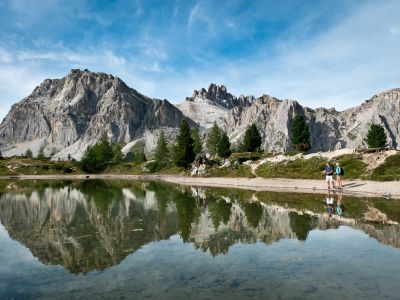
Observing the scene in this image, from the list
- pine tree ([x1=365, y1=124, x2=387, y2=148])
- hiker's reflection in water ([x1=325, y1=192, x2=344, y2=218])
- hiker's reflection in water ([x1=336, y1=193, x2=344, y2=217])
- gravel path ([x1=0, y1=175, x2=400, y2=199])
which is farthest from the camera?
pine tree ([x1=365, y1=124, x2=387, y2=148])

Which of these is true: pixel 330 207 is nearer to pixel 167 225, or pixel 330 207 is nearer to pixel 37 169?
pixel 167 225

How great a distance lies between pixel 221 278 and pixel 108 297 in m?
4.16

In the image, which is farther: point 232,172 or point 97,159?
point 97,159

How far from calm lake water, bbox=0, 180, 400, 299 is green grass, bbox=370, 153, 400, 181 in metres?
20.8

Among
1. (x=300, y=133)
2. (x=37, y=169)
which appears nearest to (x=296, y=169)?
(x=300, y=133)

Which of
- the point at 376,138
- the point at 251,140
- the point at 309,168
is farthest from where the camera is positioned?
the point at 251,140

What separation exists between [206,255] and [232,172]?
61835mm

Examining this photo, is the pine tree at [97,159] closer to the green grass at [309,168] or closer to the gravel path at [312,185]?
the gravel path at [312,185]

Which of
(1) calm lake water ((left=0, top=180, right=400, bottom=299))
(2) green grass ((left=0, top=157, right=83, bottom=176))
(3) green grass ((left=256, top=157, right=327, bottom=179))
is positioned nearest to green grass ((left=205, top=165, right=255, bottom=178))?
(3) green grass ((left=256, top=157, right=327, bottom=179))

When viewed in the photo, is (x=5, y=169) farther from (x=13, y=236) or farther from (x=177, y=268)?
(x=177, y=268)

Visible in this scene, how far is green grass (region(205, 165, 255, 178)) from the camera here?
7395 centimetres

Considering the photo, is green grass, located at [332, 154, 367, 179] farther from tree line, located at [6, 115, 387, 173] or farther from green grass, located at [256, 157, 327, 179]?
tree line, located at [6, 115, 387, 173]

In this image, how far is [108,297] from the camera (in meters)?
11.8

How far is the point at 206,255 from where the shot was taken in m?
17.0
